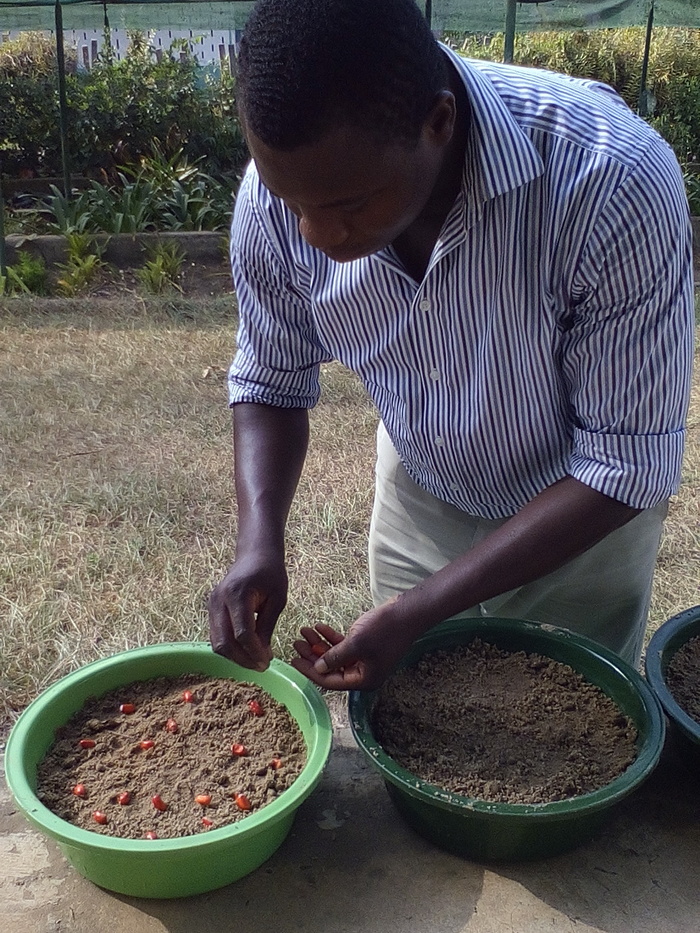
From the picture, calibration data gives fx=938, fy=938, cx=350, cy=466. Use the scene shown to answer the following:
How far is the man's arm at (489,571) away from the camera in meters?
1.38

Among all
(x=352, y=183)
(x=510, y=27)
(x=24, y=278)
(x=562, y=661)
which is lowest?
(x=24, y=278)

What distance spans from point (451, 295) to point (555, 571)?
0.64 metres

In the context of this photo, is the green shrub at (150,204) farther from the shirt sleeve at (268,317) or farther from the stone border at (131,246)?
the shirt sleeve at (268,317)

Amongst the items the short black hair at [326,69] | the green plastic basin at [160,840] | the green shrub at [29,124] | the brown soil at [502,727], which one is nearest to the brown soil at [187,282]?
the green shrub at [29,124]

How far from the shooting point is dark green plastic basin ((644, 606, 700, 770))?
56.4 inches

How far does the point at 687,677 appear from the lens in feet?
5.38

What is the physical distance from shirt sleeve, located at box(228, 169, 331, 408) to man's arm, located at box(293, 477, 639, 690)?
0.53 meters

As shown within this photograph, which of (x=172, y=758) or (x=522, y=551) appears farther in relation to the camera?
(x=172, y=758)

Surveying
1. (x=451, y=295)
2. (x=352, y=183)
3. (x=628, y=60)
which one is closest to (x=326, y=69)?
(x=352, y=183)

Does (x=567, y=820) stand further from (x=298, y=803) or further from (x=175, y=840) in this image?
(x=175, y=840)

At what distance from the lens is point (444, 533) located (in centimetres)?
192

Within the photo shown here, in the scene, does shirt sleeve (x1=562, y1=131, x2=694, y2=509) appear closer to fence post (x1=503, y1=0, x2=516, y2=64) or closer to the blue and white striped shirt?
the blue and white striped shirt

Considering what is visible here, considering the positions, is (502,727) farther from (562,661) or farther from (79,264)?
(79,264)

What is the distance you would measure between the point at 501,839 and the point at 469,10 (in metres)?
6.20
